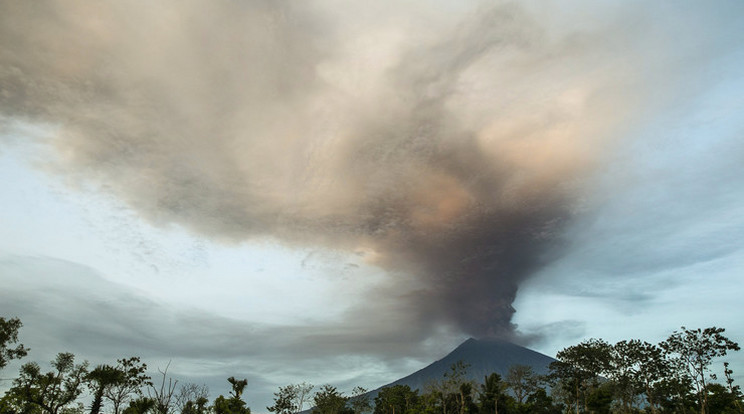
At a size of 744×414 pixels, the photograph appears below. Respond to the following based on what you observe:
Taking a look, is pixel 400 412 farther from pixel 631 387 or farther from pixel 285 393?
pixel 631 387

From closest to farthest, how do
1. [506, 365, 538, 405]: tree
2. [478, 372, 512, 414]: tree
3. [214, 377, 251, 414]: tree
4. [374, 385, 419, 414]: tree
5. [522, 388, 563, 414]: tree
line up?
[214, 377, 251, 414]: tree
[478, 372, 512, 414]: tree
[522, 388, 563, 414]: tree
[374, 385, 419, 414]: tree
[506, 365, 538, 405]: tree

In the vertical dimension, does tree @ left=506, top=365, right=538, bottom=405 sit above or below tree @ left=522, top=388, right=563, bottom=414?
above

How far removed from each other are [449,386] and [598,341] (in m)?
31.2

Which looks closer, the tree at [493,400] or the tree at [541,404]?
the tree at [493,400]

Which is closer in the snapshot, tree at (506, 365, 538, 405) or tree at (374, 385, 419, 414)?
tree at (374, 385, 419, 414)

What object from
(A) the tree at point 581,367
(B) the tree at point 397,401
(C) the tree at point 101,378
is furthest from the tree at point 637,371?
(C) the tree at point 101,378

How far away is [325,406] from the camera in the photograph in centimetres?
9238

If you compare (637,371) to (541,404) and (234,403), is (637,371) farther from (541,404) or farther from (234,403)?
(234,403)

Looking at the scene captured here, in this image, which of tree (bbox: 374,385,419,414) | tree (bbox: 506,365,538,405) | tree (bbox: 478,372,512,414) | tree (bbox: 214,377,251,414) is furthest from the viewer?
tree (bbox: 506,365,538,405)

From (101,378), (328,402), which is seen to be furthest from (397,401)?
(101,378)

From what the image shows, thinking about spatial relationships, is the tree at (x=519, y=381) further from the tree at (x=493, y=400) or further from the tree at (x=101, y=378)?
the tree at (x=101, y=378)

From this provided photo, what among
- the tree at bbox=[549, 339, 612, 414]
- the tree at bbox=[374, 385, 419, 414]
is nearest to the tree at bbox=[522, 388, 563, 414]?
the tree at bbox=[549, 339, 612, 414]

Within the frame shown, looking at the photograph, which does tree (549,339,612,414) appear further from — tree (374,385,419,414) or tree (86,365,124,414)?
tree (86,365,124,414)

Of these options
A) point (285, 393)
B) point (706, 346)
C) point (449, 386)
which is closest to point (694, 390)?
point (706, 346)
